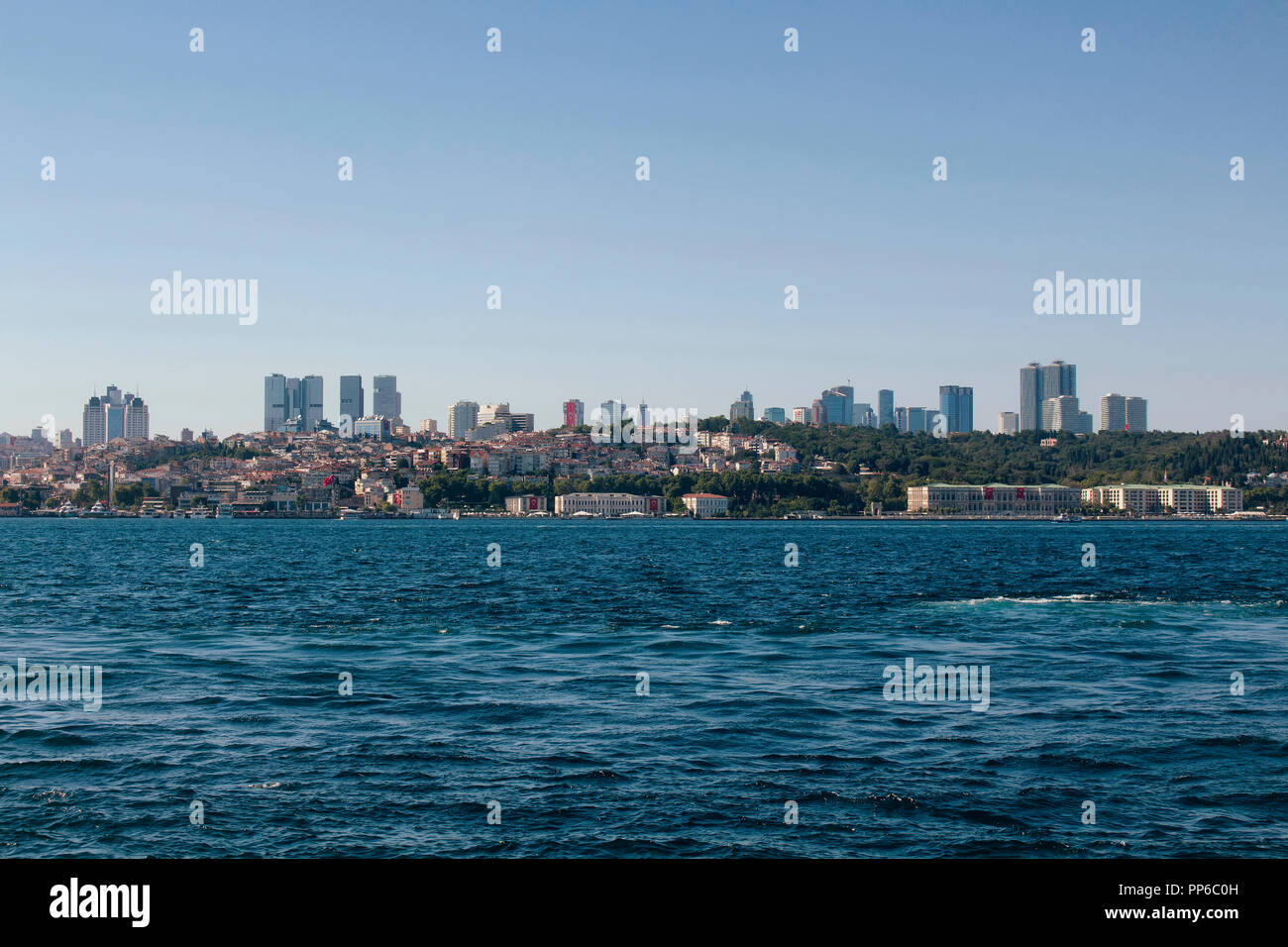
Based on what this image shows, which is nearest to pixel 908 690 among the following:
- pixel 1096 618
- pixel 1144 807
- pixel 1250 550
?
pixel 1144 807

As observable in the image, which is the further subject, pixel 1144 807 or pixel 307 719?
pixel 307 719

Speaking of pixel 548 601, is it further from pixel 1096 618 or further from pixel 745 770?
pixel 745 770
